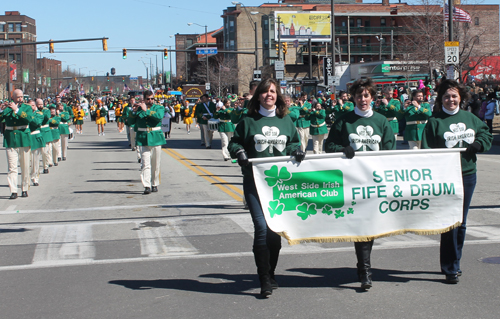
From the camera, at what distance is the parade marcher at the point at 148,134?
1246cm

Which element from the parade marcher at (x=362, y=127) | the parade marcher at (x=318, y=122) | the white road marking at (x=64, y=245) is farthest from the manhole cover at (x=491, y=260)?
the parade marcher at (x=318, y=122)

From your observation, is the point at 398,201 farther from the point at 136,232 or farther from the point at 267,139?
the point at 136,232

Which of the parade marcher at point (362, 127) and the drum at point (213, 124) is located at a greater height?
the drum at point (213, 124)

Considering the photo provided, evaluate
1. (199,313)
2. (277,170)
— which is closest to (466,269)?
(277,170)

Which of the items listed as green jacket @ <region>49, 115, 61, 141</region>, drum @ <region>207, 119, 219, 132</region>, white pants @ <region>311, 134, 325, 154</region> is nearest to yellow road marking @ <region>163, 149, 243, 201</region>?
drum @ <region>207, 119, 219, 132</region>

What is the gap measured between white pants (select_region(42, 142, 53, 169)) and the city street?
535 centimetres

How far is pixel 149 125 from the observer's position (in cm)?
1252

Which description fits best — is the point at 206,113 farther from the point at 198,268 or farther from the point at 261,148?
the point at 261,148

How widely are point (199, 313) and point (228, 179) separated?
9.65 m

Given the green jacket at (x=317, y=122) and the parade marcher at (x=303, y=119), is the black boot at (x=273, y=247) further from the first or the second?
the parade marcher at (x=303, y=119)

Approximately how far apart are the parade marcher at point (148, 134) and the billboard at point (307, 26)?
80.6 m

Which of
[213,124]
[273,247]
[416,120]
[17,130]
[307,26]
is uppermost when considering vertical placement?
[307,26]

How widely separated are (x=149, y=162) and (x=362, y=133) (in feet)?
24.5

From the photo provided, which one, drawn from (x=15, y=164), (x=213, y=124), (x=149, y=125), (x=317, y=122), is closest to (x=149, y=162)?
(x=149, y=125)
